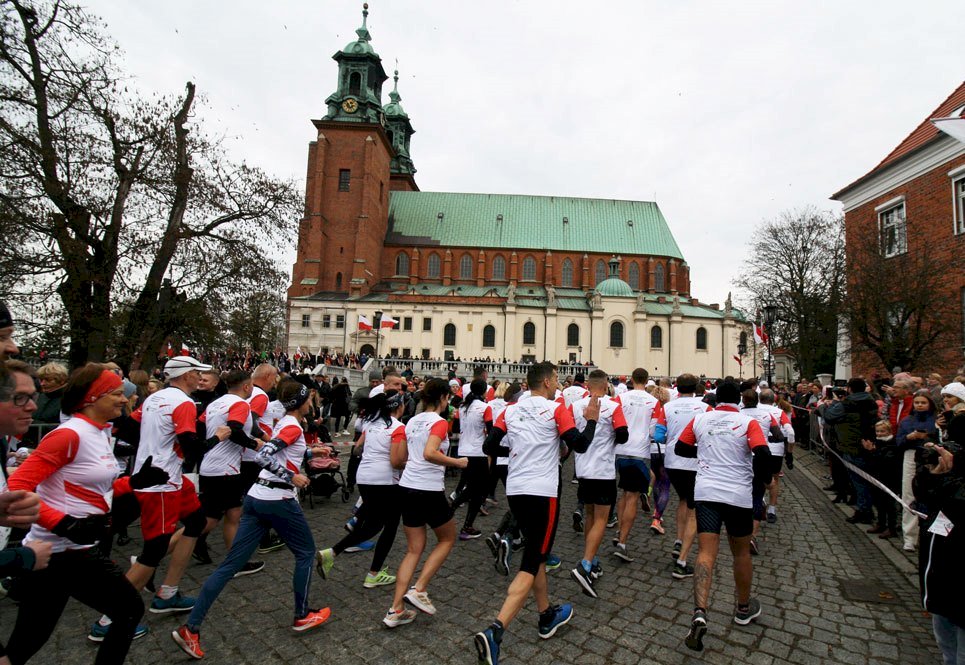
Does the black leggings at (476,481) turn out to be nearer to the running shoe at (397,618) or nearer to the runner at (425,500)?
the runner at (425,500)

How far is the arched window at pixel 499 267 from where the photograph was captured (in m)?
61.6

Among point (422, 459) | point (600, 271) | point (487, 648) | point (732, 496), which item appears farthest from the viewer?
point (600, 271)

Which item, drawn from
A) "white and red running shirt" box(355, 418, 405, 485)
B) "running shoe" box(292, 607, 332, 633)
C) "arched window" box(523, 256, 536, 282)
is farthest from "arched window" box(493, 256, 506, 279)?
"running shoe" box(292, 607, 332, 633)

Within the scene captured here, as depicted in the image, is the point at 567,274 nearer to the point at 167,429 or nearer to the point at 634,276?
the point at 634,276

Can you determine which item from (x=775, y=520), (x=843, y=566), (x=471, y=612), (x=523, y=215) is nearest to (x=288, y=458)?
(x=471, y=612)

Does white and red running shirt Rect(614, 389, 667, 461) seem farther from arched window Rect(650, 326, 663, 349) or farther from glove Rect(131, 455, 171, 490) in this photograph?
arched window Rect(650, 326, 663, 349)

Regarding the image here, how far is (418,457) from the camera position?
15.4 ft

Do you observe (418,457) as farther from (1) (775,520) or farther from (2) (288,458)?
(1) (775,520)

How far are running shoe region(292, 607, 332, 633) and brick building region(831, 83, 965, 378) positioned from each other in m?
20.6

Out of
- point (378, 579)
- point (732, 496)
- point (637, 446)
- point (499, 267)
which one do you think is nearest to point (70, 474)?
point (378, 579)

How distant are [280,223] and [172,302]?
456cm

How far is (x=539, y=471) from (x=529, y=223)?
2444 inches

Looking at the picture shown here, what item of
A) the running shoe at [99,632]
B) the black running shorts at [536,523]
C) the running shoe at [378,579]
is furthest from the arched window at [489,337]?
the running shoe at [99,632]

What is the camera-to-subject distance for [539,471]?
4.23m
